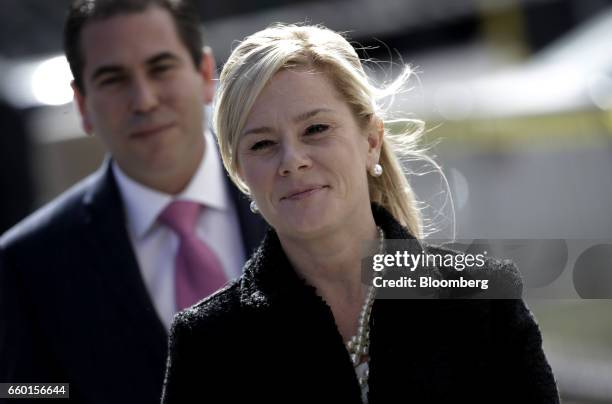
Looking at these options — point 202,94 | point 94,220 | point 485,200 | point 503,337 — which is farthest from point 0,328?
point 485,200

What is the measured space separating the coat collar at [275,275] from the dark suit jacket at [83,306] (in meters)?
0.54

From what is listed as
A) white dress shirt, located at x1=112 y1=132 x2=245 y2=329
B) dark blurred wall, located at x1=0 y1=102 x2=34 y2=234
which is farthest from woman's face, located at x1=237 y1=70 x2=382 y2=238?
dark blurred wall, located at x1=0 y1=102 x2=34 y2=234

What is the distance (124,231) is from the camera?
2.33 m

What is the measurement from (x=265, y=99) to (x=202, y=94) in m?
1.02

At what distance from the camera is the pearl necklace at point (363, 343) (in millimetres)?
1580

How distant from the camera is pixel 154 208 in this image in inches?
94.0

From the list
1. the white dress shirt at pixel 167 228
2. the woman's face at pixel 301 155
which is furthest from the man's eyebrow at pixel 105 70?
the woman's face at pixel 301 155

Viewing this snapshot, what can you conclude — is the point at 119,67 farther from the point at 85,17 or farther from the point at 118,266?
the point at 118,266

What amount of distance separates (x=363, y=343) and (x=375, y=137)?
320mm

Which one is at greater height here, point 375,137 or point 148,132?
point 148,132

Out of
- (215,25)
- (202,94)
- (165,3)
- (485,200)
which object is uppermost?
(215,25)

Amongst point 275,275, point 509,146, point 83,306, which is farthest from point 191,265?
point 509,146

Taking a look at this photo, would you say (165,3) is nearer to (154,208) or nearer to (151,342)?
(154,208)

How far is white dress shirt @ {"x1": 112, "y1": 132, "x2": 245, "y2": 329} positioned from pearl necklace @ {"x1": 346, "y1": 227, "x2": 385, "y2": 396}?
0.72m
